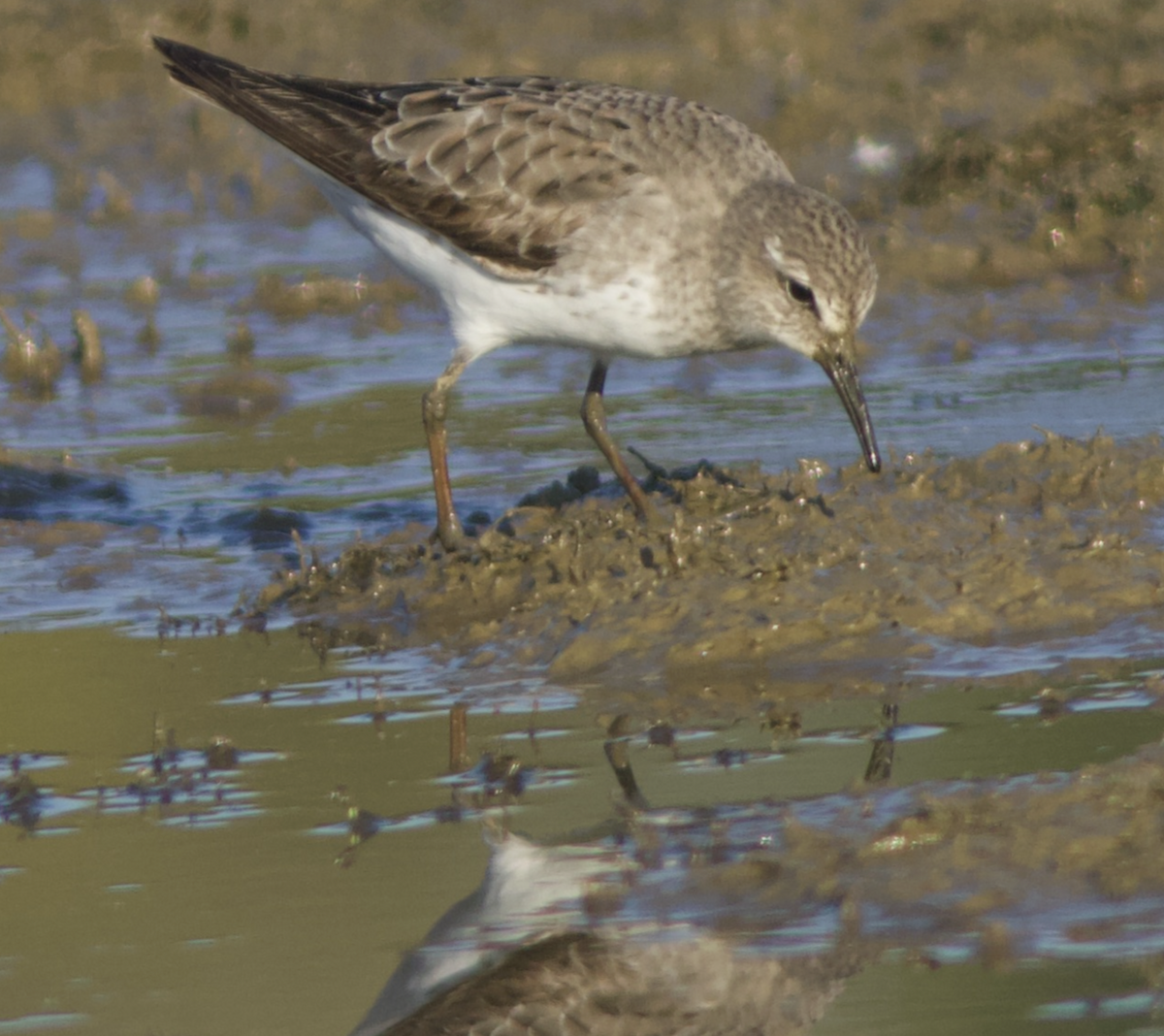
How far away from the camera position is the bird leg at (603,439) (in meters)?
8.57

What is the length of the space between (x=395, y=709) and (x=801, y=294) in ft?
7.80

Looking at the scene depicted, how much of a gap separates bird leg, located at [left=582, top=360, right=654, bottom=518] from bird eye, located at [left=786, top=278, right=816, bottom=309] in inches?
41.9

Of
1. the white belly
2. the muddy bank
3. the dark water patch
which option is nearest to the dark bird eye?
the white belly

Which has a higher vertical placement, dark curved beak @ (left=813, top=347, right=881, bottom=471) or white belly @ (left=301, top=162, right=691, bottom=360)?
white belly @ (left=301, top=162, right=691, bottom=360)

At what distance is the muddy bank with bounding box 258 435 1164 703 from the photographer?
7.59 meters

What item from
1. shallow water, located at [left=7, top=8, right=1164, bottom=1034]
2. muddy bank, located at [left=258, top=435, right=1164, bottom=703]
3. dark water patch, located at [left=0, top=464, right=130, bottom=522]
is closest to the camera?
shallow water, located at [left=7, top=8, right=1164, bottom=1034]

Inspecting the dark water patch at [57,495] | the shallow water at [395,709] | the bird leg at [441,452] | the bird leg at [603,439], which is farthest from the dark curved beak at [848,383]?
the dark water patch at [57,495]

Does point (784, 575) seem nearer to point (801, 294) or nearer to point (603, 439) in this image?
point (801, 294)

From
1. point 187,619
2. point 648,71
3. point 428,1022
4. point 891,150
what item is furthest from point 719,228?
point 648,71

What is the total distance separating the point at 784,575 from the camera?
7.86 m

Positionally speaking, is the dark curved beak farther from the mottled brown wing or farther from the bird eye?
the mottled brown wing

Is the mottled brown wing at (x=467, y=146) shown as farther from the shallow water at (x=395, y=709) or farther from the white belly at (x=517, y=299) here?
the shallow water at (x=395, y=709)

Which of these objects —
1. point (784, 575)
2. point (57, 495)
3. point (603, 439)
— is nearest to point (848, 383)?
point (784, 575)

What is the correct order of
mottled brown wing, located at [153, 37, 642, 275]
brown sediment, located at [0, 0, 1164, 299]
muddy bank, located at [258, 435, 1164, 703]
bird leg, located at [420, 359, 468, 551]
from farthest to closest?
brown sediment, located at [0, 0, 1164, 299] → bird leg, located at [420, 359, 468, 551] → mottled brown wing, located at [153, 37, 642, 275] → muddy bank, located at [258, 435, 1164, 703]
